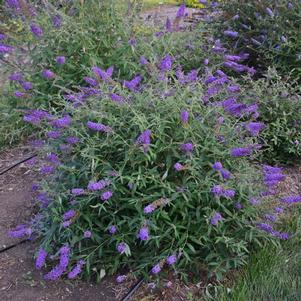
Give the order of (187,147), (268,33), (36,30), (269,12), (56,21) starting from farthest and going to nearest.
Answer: (268,33)
(269,12)
(56,21)
(36,30)
(187,147)

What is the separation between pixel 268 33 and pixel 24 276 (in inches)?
130

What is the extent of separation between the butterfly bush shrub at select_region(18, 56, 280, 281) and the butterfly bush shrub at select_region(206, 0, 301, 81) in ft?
6.36

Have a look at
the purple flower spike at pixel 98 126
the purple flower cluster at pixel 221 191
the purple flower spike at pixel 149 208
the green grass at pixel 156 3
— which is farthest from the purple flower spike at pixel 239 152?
the green grass at pixel 156 3

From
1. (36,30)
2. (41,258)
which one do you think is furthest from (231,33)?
Answer: (41,258)

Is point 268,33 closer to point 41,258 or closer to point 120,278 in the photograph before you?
point 120,278

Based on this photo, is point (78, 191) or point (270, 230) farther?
point (270, 230)

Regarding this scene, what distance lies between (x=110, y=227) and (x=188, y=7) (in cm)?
819

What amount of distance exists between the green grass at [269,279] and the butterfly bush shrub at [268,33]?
6.66 feet

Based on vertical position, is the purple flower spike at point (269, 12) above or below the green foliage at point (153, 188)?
above

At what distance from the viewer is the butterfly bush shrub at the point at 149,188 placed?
10.0 feet

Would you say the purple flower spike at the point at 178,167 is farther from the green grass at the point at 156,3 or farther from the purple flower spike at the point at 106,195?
the green grass at the point at 156,3

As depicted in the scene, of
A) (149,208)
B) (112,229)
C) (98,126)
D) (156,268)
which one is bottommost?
(156,268)

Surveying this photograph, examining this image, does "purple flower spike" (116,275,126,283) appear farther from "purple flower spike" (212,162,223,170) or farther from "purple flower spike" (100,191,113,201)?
"purple flower spike" (212,162,223,170)

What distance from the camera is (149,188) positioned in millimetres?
3096
